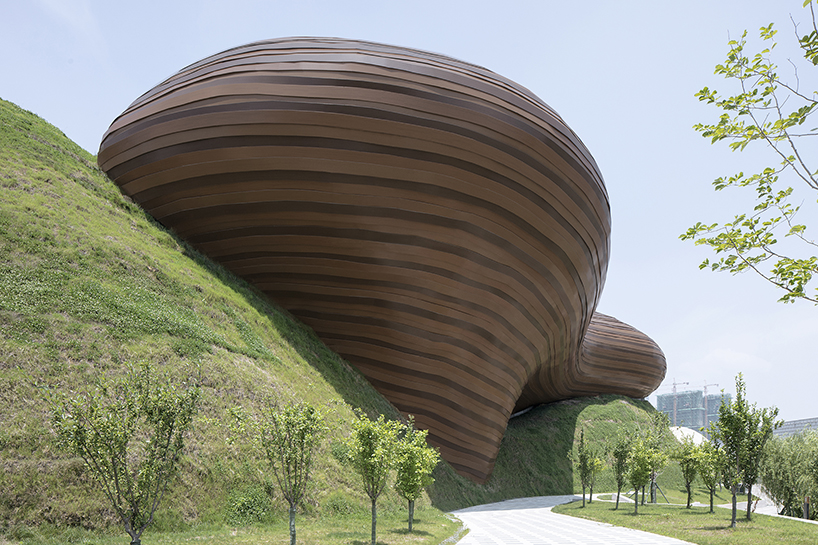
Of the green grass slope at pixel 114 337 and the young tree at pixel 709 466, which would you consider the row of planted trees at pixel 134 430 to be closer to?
the green grass slope at pixel 114 337

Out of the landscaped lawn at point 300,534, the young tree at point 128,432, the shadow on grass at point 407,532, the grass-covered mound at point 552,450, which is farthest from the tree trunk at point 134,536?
the grass-covered mound at point 552,450

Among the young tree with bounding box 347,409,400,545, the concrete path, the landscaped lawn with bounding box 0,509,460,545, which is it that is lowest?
the concrete path

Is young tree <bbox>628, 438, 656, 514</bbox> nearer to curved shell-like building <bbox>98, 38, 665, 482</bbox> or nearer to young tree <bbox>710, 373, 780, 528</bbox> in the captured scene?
young tree <bbox>710, 373, 780, 528</bbox>

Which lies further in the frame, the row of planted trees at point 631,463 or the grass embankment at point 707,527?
the row of planted trees at point 631,463

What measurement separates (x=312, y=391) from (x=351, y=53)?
11.3 m

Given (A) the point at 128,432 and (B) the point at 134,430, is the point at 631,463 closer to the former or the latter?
(B) the point at 134,430

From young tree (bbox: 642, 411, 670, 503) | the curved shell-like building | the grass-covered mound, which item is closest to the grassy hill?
the curved shell-like building

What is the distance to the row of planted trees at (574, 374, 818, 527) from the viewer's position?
1611 centimetres

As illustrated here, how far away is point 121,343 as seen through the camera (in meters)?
11.0

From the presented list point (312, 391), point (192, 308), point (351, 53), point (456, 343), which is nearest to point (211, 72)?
point (351, 53)

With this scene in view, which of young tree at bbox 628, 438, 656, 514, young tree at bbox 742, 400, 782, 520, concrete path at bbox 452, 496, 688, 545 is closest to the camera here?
concrete path at bbox 452, 496, 688, 545

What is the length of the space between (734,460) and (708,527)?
2.88 meters

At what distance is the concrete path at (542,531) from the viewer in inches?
441

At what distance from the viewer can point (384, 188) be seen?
17.2 metres
